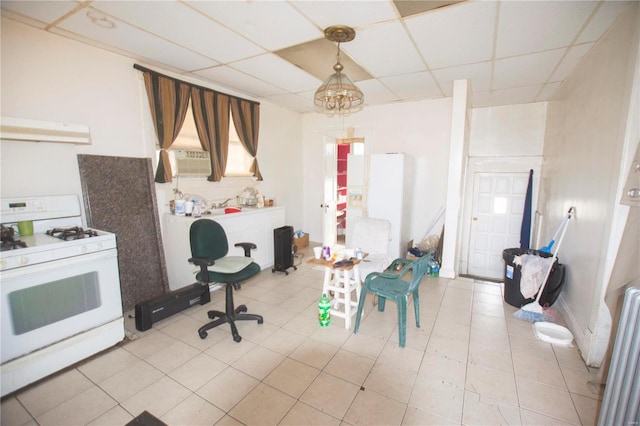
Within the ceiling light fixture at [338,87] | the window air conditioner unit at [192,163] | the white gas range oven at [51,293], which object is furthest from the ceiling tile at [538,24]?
the white gas range oven at [51,293]

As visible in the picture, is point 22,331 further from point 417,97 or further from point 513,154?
point 513,154

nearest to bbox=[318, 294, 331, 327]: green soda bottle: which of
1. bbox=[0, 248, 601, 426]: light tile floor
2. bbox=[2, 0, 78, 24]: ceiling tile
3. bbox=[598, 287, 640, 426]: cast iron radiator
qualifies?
bbox=[0, 248, 601, 426]: light tile floor

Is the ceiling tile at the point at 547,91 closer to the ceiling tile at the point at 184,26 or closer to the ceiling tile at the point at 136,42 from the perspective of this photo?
the ceiling tile at the point at 184,26

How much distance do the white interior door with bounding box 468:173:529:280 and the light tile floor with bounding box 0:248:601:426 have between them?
236 centimetres

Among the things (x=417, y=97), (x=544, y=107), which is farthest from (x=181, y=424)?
(x=544, y=107)

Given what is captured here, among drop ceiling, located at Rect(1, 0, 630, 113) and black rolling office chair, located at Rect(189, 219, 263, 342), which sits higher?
drop ceiling, located at Rect(1, 0, 630, 113)

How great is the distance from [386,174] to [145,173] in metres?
3.31

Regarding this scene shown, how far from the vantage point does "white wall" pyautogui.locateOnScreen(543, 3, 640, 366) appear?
2025 millimetres

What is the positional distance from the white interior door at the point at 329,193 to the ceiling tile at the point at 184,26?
9.27 feet

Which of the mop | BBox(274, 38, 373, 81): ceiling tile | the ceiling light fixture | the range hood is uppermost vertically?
BBox(274, 38, 373, 81): ceiling tile

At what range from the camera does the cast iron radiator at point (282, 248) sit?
4.23 metres

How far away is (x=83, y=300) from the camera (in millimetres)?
2203

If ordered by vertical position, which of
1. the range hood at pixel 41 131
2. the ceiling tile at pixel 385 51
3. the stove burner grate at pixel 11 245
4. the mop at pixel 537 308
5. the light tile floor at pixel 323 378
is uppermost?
the ceiling tile at pixel 385 51

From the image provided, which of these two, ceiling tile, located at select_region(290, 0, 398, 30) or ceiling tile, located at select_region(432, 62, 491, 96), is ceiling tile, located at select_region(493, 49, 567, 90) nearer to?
ceiling tile, located at select_region(432, 62, 491, 96)
